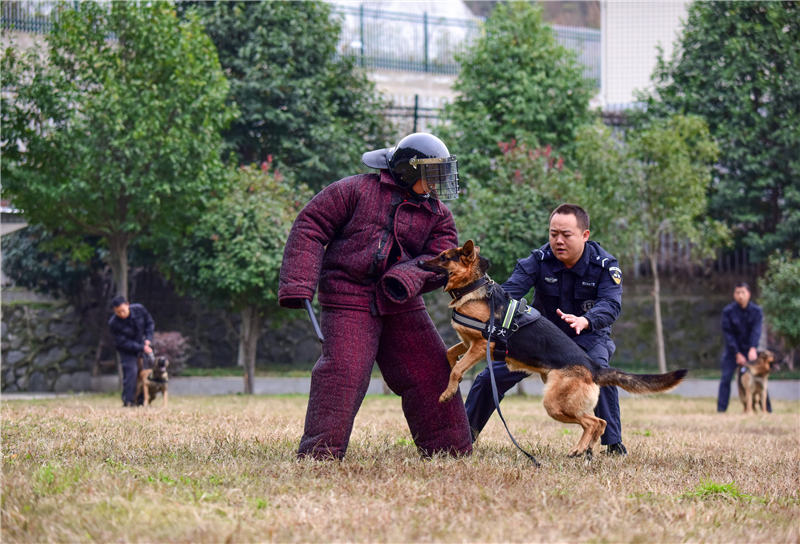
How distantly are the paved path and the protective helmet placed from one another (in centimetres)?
1463

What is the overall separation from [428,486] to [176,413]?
6558mm

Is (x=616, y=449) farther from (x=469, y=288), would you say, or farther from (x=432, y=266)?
(x=432, y=266)

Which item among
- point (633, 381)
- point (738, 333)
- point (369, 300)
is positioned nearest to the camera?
point (369, 300)

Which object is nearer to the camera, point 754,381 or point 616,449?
point 616,449

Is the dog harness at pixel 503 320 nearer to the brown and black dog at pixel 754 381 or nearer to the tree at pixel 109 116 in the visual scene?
the brown and black dog at pixel 754 381

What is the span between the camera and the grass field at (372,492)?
4.05 metres

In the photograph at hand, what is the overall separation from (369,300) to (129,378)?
9539mm

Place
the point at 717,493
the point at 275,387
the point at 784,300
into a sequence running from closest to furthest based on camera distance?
1. the point at 717,493
2. the point at 784,300
3. the point at 275,387

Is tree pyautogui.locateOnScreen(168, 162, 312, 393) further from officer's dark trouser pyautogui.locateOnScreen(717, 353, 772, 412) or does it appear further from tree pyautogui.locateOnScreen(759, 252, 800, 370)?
tree pyautogui.locateOnScreen(759, 252, 800, 370)

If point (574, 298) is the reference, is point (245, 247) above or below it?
above

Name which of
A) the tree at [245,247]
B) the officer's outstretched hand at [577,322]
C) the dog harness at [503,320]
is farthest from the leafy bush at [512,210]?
the dog harness at [503,320]

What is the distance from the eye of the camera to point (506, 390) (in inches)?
292

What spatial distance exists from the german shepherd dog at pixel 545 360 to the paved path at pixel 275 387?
1410 cm

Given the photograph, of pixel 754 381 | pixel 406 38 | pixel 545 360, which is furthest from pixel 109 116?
pixel 406 38
